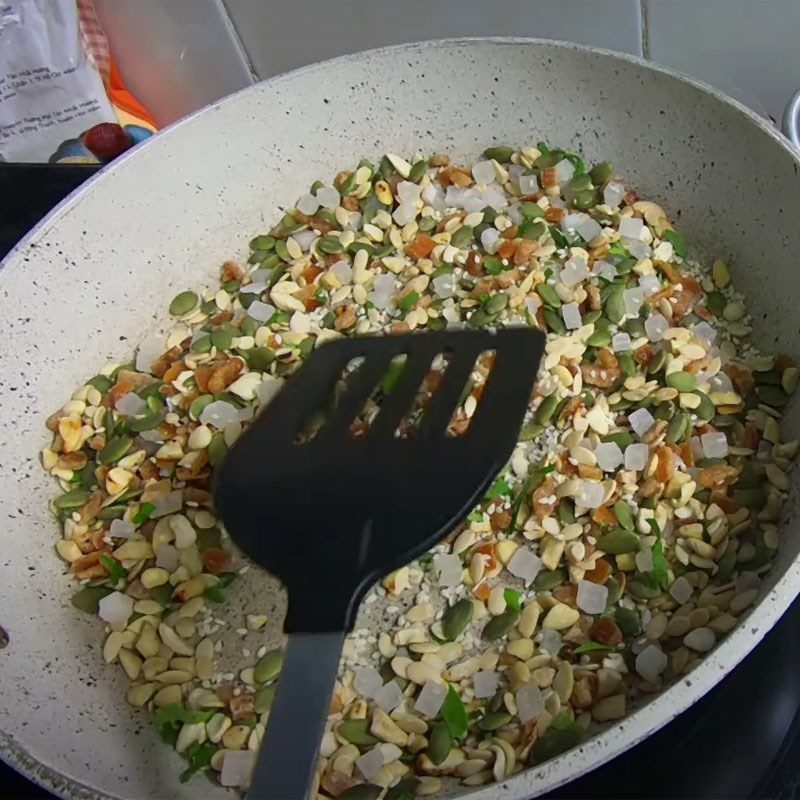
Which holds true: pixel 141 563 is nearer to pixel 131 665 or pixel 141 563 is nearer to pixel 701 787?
pixel 131 665

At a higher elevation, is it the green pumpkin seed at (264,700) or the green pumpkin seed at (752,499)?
the green pumpkin seed at (752,499)

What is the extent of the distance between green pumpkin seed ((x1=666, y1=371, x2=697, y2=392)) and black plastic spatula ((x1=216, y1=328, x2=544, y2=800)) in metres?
0.13

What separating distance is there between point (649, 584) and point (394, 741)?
0.54 feet

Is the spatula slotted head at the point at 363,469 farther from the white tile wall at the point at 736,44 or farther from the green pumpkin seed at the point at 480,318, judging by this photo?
the white tile wall at the point at 736,44

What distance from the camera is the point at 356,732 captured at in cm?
47

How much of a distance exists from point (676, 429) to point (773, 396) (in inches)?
2.7

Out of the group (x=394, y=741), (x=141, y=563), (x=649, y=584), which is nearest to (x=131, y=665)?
(x=141, y=563)

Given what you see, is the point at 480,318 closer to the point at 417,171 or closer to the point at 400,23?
the point at 417,171

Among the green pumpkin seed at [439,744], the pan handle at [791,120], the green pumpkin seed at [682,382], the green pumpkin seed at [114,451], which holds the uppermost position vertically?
the pan handle at [791,120]

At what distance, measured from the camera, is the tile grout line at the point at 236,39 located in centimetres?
73

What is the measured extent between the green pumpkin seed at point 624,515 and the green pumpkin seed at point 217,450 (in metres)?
0.25

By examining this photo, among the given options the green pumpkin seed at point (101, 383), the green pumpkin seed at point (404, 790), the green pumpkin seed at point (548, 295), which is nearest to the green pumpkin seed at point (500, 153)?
the green pumpkin seed at point (548, 295)

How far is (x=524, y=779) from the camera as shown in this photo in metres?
0.35

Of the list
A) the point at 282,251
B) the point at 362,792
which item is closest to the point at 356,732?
the point at 362,792
